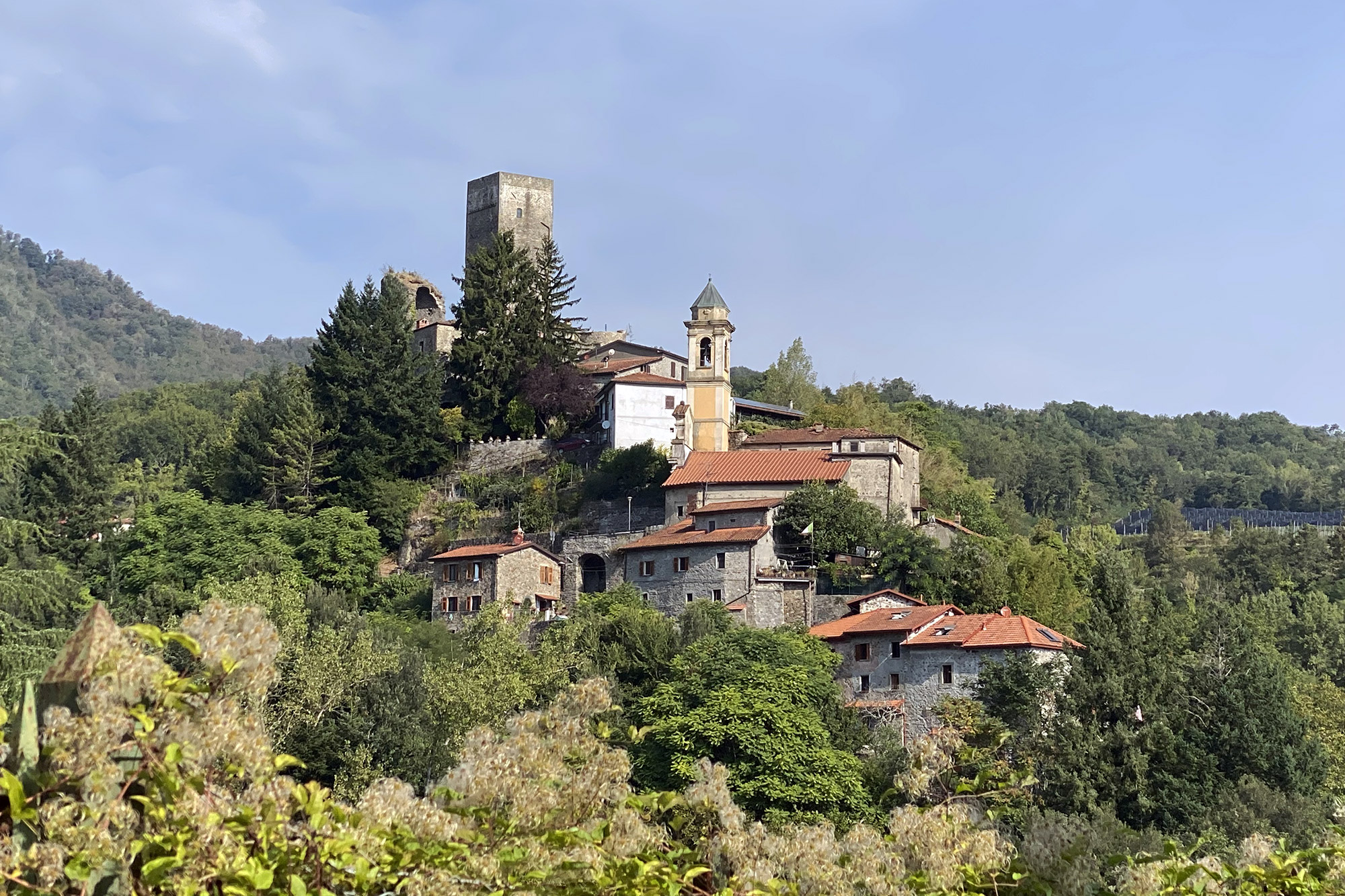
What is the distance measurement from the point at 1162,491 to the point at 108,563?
331 ft

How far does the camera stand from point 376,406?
62344 millimetres

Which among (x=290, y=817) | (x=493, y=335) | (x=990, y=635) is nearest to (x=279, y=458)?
(x=493, y=335)

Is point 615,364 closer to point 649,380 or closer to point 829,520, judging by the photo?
point 649,380

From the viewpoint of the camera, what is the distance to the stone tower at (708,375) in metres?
57.6

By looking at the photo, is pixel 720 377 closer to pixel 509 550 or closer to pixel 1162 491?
pixel 509 550

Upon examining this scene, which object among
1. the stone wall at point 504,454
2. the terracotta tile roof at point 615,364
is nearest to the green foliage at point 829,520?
the stone wall at point 504,454

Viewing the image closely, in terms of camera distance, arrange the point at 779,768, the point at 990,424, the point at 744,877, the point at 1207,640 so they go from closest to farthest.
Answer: the point at 744,877, the point at 779,768, the point at 1207,640, the point at 990,424

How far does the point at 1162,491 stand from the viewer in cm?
13200

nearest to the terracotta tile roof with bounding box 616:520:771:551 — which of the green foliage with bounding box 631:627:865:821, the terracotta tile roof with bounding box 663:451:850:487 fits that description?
the terracotta tile roof with bounding box 663:451:850:487

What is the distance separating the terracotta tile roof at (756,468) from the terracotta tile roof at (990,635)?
9.04 meters

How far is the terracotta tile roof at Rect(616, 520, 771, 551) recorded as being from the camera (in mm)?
48781

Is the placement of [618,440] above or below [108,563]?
above

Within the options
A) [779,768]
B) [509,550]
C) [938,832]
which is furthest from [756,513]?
[938,832]

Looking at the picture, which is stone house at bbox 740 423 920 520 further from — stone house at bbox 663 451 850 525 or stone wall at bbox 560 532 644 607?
stone wall at bbox 560 532 644 607
